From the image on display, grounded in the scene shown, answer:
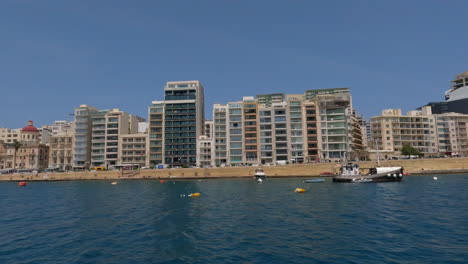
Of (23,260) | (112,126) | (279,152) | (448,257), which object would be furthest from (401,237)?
(112,126)

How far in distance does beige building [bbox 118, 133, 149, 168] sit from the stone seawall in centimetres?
2072

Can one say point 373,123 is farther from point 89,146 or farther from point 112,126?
point 89,146

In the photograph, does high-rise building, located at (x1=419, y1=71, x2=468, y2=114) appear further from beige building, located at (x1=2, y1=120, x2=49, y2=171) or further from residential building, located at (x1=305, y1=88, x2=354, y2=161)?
beige building, located at (x1=2, y1=120, x2=49, y2=171)

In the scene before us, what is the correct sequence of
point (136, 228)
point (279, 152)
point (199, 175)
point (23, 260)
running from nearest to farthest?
point (23, 260) → point (136, 228) → point (199, 175) → point (279, 152)

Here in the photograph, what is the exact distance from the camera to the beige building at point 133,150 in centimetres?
14612

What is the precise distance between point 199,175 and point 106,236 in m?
90.2

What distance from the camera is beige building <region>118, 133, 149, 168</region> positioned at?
146 m

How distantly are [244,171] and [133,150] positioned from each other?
200 ft

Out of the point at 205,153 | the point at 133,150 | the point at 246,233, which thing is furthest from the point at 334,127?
the point at 246,233

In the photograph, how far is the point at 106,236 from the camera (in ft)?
94.3

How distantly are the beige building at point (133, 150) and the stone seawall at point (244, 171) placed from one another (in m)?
20.7

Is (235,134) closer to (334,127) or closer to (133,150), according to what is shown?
(334,127)

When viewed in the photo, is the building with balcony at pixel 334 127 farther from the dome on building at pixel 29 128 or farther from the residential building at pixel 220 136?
the dome on building at pixel 29 128

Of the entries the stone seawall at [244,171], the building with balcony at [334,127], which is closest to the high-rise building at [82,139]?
the stone seawall at [244,171]
